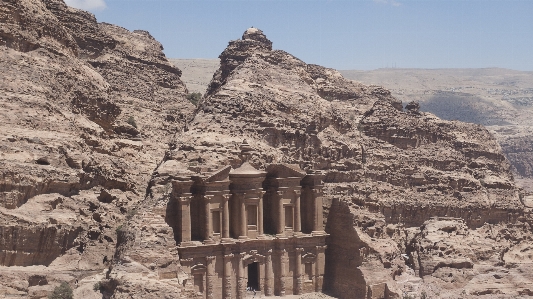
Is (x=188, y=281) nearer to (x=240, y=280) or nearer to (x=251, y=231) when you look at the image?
(x=240, y=280)

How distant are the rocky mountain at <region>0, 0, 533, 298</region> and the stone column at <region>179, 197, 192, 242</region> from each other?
726mm

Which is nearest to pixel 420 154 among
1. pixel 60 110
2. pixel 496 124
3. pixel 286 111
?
pixel 286 111

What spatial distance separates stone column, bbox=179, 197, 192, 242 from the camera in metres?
35.2

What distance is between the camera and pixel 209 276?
118 feet

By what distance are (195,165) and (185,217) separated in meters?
4.48

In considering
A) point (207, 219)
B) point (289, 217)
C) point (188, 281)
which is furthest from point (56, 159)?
point (289, 217)

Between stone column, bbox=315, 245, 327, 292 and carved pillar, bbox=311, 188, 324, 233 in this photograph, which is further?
carved pillar, bbox=311, 188, 324, 233

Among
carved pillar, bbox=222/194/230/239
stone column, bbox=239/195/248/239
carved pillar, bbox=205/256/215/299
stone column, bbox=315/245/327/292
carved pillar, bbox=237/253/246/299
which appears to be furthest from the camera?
stone column, bbox=315/245/327/292

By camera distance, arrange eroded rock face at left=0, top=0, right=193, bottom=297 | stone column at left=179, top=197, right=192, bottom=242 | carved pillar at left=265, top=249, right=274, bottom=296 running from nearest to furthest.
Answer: eroded rock face at left=0, top=0, right=193, bottom=297, stone column at left=179, top=197, right=192, bottom=242, carved pillar at left=265, top=249, right=274, bottom=296

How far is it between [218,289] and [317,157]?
1799 cm

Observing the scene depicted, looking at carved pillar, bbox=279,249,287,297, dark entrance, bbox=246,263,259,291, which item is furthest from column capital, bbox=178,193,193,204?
carved pillar, bbox=279,249,287,297

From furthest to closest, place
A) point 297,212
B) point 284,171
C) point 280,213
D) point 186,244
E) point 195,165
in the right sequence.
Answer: point 297,212, point 284,171, point 280,213, point 195,165, point 186,244

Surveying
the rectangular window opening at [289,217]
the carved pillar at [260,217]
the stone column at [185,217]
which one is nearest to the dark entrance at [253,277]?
the carved pillar at [260,217]

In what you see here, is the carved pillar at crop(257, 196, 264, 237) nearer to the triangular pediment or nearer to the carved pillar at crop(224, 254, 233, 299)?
the triangular pediment
